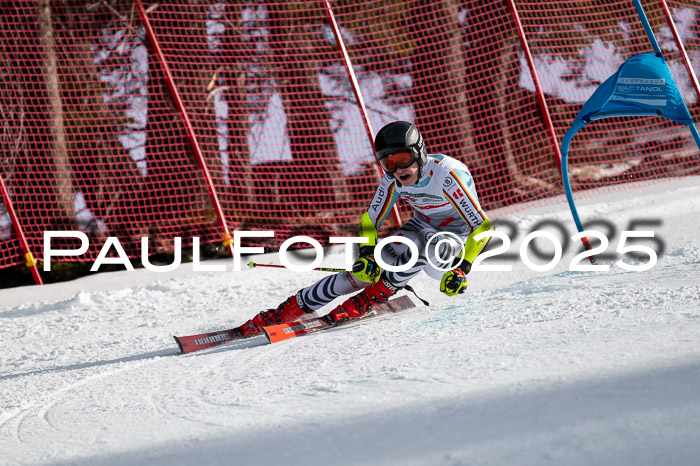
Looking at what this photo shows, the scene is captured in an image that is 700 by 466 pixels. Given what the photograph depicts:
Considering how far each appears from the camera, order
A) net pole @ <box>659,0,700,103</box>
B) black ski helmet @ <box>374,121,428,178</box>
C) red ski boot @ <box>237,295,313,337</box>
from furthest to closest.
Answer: net pole @ <box>659,0,700,103</box>
red ski boot @ <box>237,295,313,337</box>
black ski helmet @ <box>374,121,428,178</box>

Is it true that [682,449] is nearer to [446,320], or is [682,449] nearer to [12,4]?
[446,320]

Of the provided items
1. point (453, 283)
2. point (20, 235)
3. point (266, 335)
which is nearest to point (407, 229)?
point (453, 283)

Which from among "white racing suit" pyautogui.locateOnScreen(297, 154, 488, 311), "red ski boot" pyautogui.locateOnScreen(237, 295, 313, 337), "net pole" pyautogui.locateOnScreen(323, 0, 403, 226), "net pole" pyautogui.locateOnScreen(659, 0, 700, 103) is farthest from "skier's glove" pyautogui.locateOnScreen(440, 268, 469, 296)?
"net pole" pyautogui.locateOnScreen(659, 0, 700, 103)

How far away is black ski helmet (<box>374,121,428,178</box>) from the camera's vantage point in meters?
4.23

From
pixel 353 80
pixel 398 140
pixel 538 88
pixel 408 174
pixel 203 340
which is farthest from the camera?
pixel 538 88

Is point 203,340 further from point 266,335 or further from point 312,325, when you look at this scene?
point 312,325

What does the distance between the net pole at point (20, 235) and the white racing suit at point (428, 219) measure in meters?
3.97

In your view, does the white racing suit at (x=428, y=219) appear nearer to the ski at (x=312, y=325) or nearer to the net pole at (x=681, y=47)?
the ski at (x=312, y=325)

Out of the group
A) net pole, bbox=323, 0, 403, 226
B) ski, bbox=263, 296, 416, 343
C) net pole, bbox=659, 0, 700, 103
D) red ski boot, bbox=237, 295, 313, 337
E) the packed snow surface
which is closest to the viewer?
the packed snow surface

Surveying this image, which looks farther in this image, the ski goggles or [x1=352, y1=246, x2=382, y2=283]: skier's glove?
[x1=352, y1=246, x2=382, y2=283]: skier's glove

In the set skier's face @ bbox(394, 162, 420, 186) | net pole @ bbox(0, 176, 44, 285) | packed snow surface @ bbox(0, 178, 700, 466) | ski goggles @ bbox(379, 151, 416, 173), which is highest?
net pole @ bbox(0, 176, 44, 285)

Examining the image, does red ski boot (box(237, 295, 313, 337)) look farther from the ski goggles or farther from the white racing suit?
the ski goggles

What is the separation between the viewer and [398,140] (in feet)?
13.9

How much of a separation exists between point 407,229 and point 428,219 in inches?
6.4
